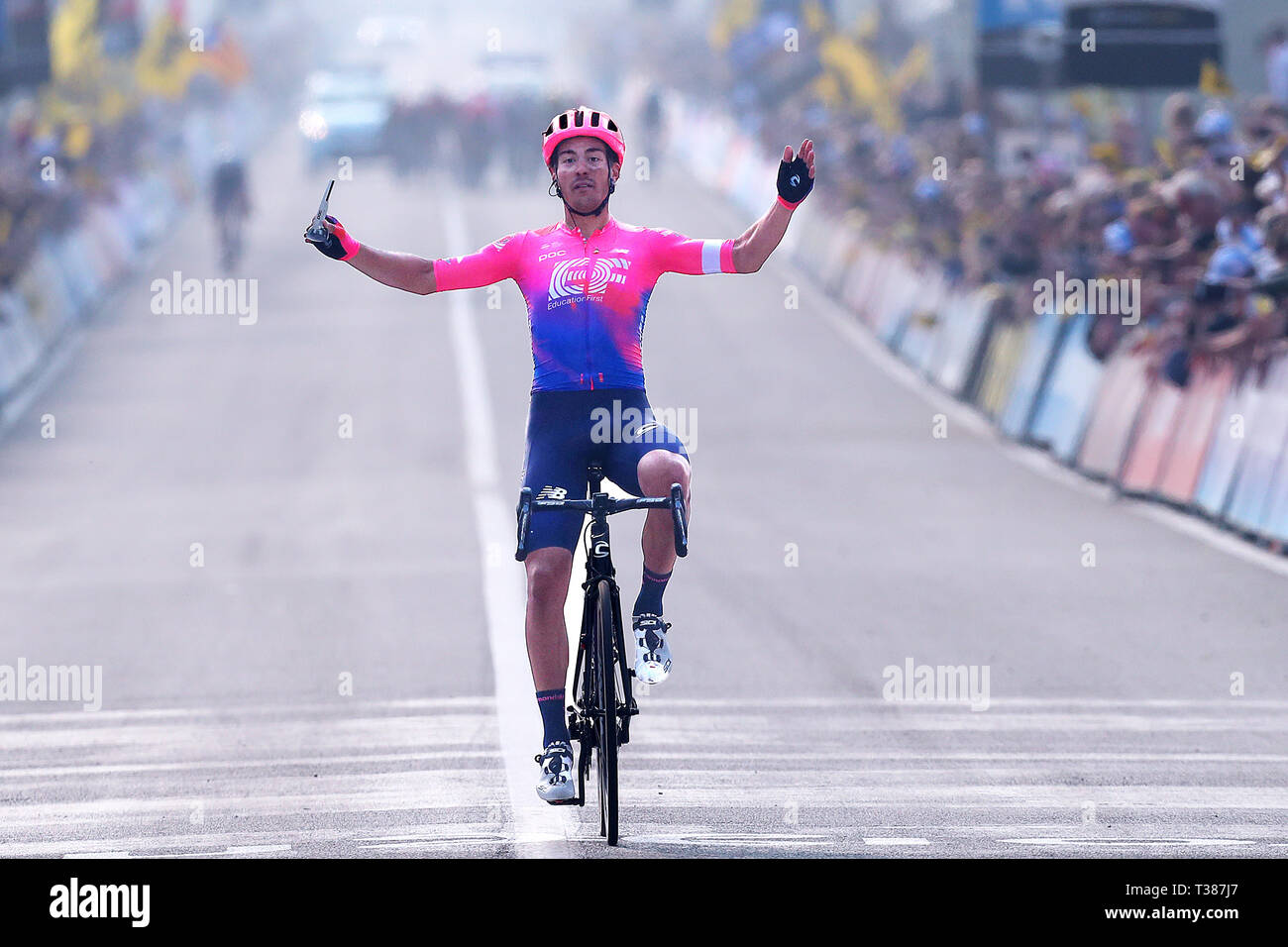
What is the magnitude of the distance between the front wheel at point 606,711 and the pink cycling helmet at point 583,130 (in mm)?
1440

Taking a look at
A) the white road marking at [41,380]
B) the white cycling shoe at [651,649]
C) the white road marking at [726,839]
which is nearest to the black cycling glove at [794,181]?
the white cycling shoe at [651,649]

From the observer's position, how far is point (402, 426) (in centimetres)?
2267

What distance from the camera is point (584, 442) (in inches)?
309

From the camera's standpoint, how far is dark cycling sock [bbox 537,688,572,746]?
7879mm

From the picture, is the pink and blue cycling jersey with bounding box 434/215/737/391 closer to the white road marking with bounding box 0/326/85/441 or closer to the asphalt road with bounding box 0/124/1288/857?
the asphalt road with bounding box 0/124/1288/857

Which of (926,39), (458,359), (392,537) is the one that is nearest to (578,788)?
(392,537)

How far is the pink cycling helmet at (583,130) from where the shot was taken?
785cm

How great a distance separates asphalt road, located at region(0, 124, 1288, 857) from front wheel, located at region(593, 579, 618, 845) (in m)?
0.13

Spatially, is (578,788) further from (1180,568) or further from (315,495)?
(315,495)

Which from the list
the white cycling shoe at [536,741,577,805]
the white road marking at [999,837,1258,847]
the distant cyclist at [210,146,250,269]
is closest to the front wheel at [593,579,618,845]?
the white cycling shoe at [536,741,577,805]

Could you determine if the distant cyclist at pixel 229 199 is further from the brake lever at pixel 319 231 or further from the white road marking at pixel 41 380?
the brake lever at pixel 319 231

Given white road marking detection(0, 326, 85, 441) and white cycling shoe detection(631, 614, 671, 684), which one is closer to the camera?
white cycling shoe detection(631, 614, 671, 684)

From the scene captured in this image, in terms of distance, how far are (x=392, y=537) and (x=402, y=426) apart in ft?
20.7
